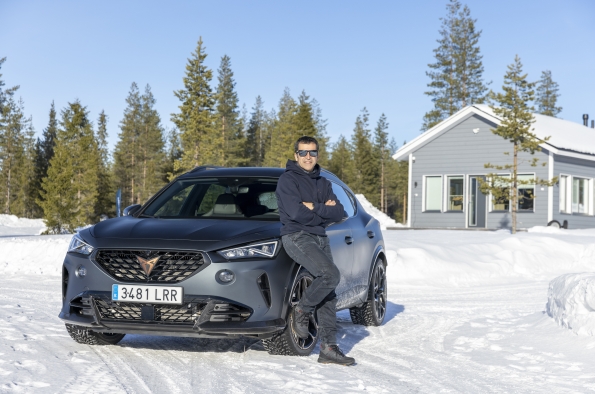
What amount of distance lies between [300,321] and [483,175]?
27.9 metres

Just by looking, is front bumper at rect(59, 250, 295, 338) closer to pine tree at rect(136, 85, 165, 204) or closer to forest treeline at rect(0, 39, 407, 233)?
forest treeline at rect(0, 39, 407, 233)

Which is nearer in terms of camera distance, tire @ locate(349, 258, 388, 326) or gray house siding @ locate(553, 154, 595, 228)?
tire @ locate(349, 258, 388, 326)

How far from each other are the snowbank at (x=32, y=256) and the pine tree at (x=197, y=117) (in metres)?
36.6

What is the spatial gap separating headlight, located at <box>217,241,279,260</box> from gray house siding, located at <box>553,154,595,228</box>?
27.1 meters

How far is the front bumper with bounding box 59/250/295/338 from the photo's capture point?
577cm

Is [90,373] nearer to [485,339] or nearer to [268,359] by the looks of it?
[268,359]

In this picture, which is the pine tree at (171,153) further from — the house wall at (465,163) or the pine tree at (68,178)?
the house wall at (465,163)

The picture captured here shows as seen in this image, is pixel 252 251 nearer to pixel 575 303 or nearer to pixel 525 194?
pixel 575 303

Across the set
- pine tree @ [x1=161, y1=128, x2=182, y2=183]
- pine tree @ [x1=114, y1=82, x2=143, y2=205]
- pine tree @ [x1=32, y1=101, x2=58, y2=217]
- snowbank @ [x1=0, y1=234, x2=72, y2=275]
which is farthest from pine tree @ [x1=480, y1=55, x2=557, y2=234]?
pine tree @ [x1=114, y1=82, x2=143, y2=205]

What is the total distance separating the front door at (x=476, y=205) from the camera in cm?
3312

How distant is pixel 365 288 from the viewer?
27.4 feet

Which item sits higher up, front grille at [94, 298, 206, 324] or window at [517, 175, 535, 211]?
window at [517, 175, 535, 211]

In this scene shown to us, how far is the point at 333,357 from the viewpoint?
612 cm

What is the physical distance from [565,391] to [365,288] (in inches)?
122
